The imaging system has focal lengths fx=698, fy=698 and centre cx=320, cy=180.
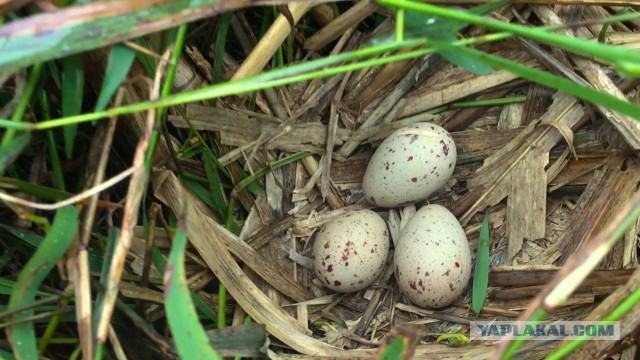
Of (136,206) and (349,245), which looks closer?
(136,206)

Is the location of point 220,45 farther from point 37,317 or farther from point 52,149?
point 37,317

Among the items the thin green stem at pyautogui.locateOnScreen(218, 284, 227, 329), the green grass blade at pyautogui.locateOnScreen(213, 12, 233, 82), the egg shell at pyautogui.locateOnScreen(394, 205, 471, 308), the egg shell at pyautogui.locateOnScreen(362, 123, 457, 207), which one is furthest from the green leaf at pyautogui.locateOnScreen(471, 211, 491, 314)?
the green grass blade at pyautogui.locateOnScreen(213, 12, 233, 82)

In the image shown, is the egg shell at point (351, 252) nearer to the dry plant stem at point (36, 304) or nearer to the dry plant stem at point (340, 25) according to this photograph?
the dry plant stem at point (340, 25)

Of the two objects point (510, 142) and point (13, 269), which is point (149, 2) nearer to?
point (13, 269)

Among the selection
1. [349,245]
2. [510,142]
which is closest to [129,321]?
[349,245]

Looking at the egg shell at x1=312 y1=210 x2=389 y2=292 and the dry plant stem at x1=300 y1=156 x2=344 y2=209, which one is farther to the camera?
the dry plant stem at x1=300 y1=156 x2=344 y2=209

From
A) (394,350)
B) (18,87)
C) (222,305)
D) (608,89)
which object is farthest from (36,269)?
(608,89)

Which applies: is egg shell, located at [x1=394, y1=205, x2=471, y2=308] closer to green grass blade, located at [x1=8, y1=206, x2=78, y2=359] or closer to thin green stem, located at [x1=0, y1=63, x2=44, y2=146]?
green grass blade, located at [x1=8, y1=206, x2=78, y2=359]
